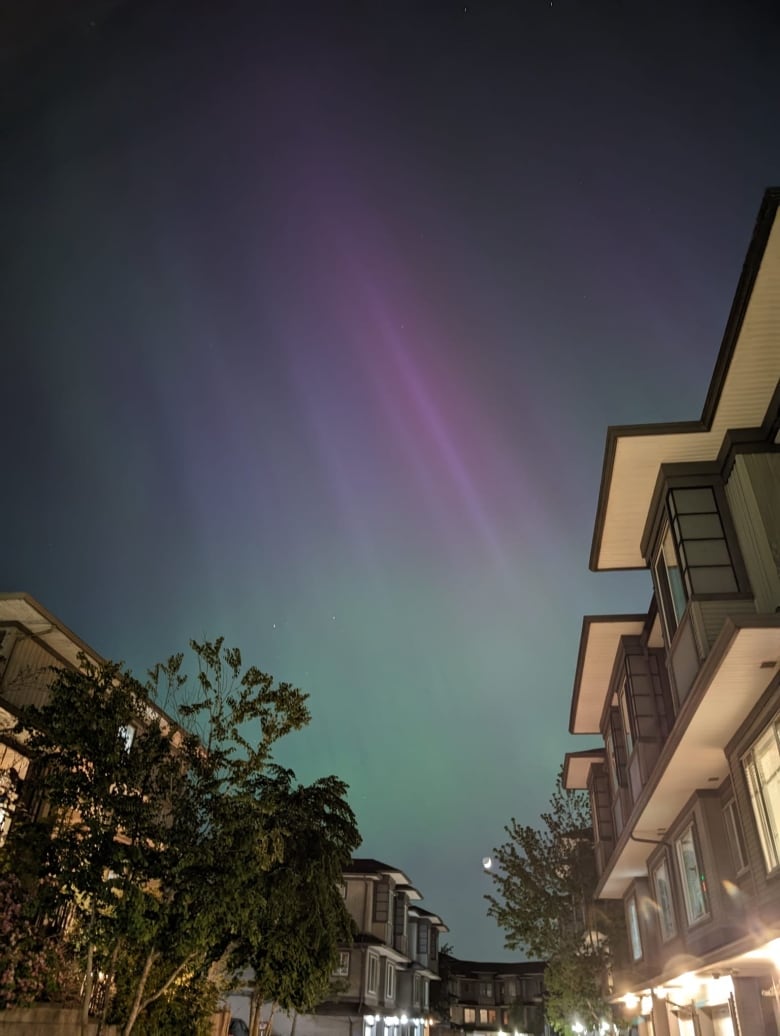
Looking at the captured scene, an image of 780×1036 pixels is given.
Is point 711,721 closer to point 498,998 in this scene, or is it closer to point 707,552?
point 707,552

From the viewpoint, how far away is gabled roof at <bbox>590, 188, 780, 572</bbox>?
31.3 feet

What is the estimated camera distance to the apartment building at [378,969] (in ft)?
117

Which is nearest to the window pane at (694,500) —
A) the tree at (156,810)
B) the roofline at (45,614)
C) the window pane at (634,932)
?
the tree at (156,810)

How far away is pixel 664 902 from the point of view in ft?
56.0

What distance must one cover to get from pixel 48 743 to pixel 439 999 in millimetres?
62594

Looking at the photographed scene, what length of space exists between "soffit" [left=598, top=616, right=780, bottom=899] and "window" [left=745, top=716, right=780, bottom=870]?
44cm

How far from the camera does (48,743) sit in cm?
1002

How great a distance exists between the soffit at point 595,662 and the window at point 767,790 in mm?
6756

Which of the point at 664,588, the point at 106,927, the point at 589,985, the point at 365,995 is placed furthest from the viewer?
the point at 365,995

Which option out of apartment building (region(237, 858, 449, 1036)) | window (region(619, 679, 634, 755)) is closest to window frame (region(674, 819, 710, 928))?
window (region(619, 679, 634, 755))

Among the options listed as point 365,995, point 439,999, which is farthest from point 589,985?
point 439,999

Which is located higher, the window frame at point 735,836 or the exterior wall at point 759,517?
the exterior wall at point 759,517

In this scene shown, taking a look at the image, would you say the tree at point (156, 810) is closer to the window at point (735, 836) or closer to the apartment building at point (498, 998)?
the window at point (735, 836)

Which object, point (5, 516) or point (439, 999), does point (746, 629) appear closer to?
point (5, 516)
